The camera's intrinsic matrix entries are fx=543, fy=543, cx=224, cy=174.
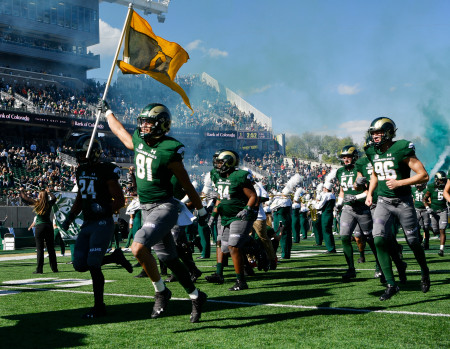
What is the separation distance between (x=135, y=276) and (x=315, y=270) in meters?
3.19

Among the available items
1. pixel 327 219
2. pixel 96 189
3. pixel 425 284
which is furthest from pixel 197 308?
pixel 327 219

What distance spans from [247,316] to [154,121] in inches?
85.0

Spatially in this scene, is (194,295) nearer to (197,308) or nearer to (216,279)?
(197,308)

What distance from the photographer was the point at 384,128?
663 centimetres

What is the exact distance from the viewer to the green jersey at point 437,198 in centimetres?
1375

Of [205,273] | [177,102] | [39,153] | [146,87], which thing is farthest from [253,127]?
[205,273]

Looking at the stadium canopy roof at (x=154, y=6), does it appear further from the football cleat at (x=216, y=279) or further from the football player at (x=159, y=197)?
the football player at (x=159, y=197)

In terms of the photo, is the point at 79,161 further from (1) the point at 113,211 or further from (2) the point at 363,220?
(2) the point at 363,220

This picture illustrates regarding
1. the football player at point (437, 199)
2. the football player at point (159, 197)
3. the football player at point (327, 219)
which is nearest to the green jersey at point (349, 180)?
the football player at point (159, 197)

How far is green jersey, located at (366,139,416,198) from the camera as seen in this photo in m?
6.56

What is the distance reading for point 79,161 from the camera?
631cm

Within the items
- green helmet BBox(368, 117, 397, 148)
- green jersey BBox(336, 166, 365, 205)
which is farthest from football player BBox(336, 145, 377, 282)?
green helmet BBox(368, 117, 397, 148)

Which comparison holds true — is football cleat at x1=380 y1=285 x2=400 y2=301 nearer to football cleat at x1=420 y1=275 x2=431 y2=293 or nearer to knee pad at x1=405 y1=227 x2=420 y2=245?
football cleat at x1=420 y1=275 x2=431 y2=293

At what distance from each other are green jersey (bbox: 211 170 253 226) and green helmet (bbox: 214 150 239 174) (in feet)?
0.36
